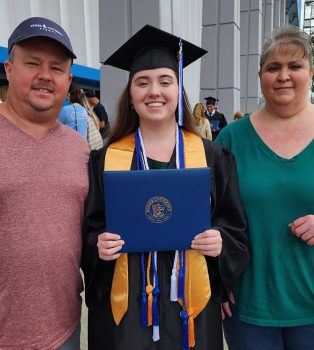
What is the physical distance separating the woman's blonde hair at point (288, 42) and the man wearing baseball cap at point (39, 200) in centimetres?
92

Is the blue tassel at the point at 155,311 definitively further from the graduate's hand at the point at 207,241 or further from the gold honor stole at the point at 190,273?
the graduate's hand at the point at 207,241

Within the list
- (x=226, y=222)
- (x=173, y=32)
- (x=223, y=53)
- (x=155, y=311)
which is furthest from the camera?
(x=223, y=53)

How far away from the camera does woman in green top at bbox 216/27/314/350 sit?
155cm

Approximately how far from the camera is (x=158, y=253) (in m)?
1.53

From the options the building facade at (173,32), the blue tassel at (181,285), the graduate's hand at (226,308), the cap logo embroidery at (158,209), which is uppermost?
the building facade at (173,32)

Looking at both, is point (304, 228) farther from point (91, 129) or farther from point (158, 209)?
point (91, 129)

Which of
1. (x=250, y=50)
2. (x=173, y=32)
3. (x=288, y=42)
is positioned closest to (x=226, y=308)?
(x=288, y=42)

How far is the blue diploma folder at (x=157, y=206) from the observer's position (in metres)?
1.33

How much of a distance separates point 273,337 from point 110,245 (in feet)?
3.08

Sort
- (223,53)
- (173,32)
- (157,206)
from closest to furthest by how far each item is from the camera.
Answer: (157,206)
(173,32)
(223,53)

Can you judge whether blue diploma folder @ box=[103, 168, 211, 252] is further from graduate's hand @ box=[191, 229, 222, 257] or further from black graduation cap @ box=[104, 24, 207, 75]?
black graduation cap @ box=[104, 24, 207, 75]

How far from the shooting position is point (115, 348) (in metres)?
1.56

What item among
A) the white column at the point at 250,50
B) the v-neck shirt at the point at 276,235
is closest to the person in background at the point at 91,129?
the v-neck shirt at the point at 276,235

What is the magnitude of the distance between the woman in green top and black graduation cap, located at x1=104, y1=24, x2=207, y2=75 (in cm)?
43
